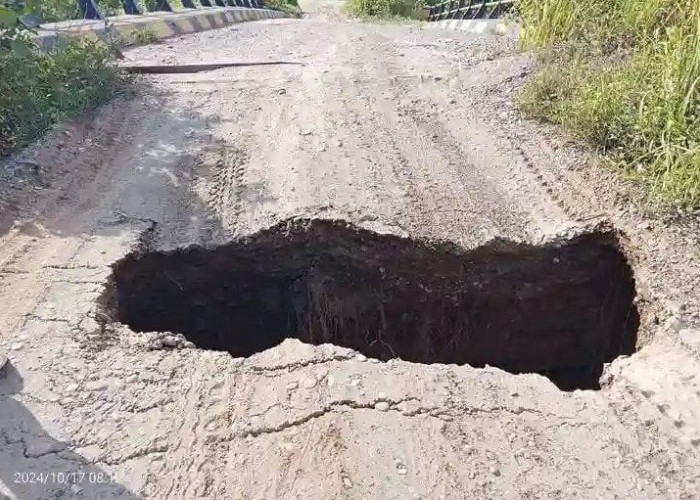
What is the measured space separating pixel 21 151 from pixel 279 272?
198cm

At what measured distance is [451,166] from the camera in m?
4.33

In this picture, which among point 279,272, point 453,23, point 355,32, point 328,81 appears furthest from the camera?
point 453,23

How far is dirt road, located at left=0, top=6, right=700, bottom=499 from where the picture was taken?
7.48 feet

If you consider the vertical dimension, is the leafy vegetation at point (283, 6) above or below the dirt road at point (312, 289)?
below

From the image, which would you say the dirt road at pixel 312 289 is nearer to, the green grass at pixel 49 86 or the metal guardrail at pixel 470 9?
the green grass at pixel 49 86

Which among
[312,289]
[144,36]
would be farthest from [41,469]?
[144,36]

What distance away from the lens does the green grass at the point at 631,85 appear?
3.79 metres

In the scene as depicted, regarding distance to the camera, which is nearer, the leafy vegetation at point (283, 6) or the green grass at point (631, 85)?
the green grass at point (631, 85)

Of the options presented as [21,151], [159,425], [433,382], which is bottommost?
[433,382]

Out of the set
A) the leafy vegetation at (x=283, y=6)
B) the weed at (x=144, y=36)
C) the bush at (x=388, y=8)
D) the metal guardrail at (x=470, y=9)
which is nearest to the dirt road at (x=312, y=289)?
the weed at (x=144, y=36)

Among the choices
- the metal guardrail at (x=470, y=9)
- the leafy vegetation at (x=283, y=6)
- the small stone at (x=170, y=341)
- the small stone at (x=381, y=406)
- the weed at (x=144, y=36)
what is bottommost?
the leafy vegetation at (x=283, y=6)

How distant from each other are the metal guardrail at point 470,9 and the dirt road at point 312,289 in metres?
3.94

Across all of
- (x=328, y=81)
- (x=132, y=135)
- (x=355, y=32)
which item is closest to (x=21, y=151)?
(x=132, y=135)

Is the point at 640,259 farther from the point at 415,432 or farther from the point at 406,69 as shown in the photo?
the point at 406,69
